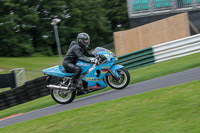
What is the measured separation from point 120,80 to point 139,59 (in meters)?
5.39

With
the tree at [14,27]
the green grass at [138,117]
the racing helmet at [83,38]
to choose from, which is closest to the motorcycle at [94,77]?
the racing helmet at [83,38]

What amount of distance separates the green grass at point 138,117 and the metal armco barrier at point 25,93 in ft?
17.6

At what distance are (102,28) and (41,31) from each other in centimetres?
956

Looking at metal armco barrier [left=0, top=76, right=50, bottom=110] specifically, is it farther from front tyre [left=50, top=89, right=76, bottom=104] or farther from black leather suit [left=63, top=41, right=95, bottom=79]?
black leather suit [left=63, top=41, right=95, bottom=79]

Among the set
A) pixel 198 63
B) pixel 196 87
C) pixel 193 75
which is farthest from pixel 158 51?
pixel 196 87

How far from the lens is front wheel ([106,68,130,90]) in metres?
8.77

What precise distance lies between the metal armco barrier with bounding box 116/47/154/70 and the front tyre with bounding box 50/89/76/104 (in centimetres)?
575

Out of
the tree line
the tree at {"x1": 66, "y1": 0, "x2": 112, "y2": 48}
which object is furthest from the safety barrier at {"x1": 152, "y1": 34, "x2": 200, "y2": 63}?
the tree at {"x1": 66, "y1": 0, "x2": 112, "y2": 48}

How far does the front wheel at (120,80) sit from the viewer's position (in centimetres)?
877

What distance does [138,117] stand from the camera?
5.43 meters

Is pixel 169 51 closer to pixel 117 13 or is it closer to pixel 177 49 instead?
pixel 177 49

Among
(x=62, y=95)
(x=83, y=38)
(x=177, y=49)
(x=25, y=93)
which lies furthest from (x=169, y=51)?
(x=25, y=93)

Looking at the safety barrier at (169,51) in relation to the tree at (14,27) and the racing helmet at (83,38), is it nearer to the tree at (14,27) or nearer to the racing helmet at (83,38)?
the racing helmet at (83,38)

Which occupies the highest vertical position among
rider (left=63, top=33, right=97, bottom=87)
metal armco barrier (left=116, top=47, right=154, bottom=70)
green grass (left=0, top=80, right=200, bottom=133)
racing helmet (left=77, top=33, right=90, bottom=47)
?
racing helmet (left=77, top=33, right=90, bottom=47)
